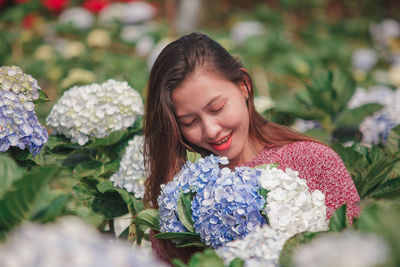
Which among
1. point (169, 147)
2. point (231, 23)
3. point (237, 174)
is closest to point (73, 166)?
point (169, 147)

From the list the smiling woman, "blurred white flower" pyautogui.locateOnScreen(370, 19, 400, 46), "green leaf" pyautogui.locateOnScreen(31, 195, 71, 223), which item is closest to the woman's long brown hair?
the smiling woman

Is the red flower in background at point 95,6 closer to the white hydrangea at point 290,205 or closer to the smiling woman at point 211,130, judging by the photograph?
the smiling woman at point 211,130

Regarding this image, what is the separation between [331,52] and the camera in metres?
4.72

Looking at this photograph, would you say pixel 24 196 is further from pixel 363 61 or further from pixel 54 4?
pixel 54 4

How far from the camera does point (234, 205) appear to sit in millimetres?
1135

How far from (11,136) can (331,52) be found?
4.06 meters

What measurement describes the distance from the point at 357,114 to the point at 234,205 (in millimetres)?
1151

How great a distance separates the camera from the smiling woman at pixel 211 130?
1.43 m

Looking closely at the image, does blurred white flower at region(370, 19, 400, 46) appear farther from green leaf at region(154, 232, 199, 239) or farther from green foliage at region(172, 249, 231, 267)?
green foliage at region(172, 249, 231, 267)

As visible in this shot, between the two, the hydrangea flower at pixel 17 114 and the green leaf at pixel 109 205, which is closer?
the hydrangea flower at pixel 17 114

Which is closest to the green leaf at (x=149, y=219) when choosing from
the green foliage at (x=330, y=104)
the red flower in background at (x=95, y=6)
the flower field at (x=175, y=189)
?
the flower field at (x=175, y=189)

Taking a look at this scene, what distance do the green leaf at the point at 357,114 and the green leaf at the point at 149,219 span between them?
3.70 feet

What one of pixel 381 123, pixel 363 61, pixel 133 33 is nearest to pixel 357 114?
pixel 381 123

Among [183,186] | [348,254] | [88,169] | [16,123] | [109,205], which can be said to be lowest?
[109,205]
